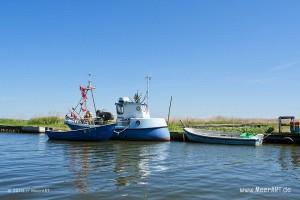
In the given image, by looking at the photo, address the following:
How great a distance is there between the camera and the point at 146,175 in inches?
647

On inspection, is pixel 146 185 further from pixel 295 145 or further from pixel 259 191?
pixel 295 145

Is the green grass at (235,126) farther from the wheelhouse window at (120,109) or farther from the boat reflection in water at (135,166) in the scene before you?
the boat reflection in water at (135,166)

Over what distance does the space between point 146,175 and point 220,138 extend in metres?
17.2

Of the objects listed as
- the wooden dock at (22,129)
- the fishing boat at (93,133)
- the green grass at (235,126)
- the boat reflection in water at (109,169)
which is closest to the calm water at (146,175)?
the boat reflection in water at (109,169)

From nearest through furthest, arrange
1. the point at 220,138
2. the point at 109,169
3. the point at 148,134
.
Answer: the point at 109,169 → the point at 220,138 → the point at 148,134

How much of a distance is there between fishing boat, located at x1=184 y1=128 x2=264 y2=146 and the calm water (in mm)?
6076

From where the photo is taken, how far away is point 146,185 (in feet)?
46.6

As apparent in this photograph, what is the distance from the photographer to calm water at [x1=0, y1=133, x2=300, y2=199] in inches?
504

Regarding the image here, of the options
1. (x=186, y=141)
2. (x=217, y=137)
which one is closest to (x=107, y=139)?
(x=186, y=141)

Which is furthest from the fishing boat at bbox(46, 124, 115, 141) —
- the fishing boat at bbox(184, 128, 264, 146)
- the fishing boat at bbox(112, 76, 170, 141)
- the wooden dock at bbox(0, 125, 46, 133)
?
the wooden dock at bbox(0, 125, 46, 133)

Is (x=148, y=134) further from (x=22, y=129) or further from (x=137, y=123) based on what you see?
(x=22, y=129)

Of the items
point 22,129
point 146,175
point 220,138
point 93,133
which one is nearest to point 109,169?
point 146,175

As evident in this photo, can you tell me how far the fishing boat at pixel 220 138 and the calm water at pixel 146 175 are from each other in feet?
19.9

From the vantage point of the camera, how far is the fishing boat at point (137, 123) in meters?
35.8
